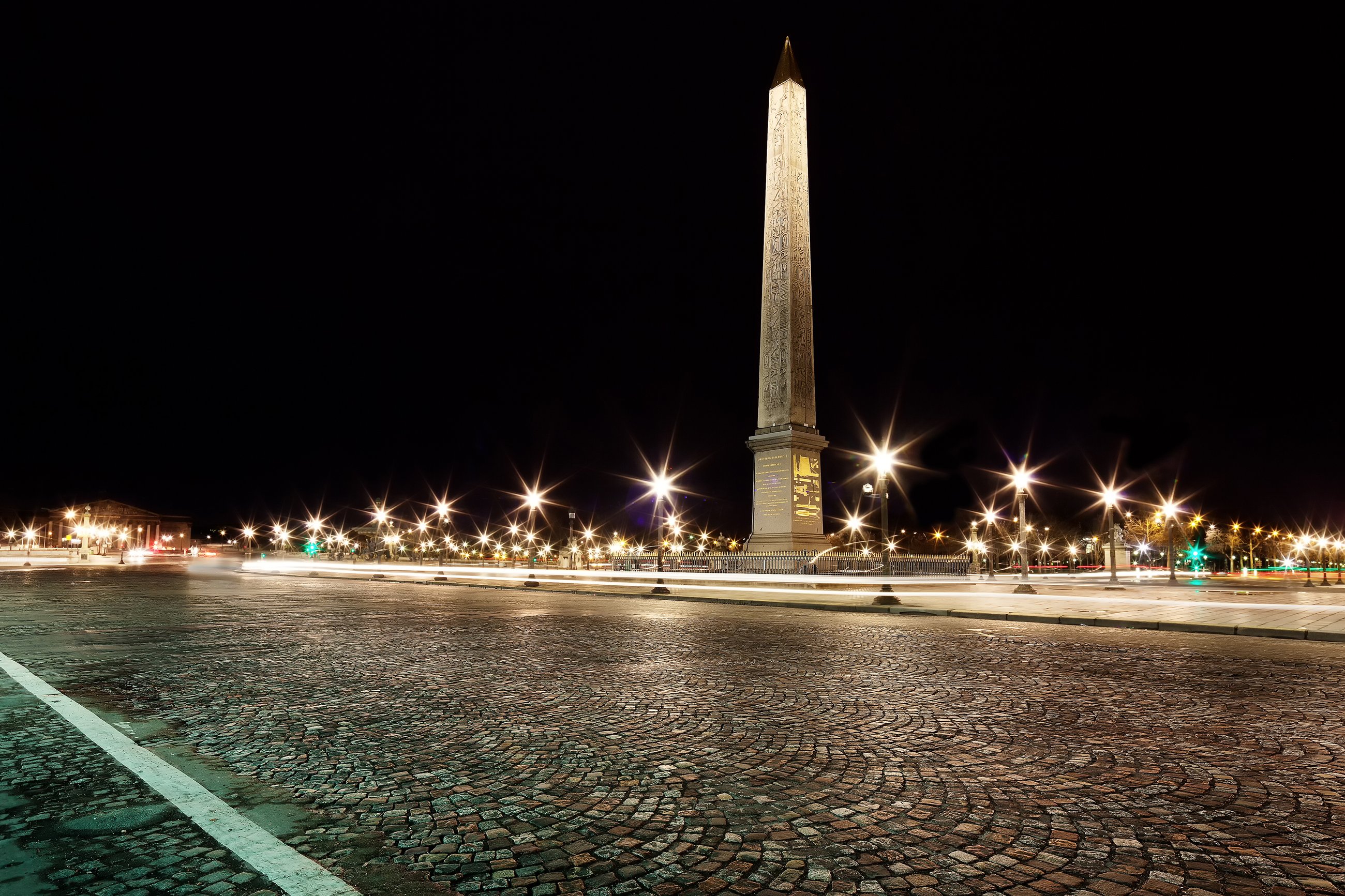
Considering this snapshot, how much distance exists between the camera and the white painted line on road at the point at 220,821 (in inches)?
123

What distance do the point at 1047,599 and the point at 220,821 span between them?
2377 centimetres

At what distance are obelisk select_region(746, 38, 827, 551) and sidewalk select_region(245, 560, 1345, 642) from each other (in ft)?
12.7

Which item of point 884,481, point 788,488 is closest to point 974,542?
point 788,488

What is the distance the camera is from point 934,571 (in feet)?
127

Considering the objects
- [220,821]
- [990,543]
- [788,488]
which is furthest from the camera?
[990,543]

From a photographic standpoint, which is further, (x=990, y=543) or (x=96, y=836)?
(x=990, y=543)

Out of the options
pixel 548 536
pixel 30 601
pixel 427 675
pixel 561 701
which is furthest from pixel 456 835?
pixel 548 536

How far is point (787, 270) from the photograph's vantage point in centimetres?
3073

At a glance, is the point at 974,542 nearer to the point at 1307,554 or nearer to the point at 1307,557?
the point at 1307,554

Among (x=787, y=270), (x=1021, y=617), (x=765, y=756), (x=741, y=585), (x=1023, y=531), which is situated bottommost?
(x=741, y=585)

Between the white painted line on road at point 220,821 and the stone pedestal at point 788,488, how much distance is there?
84.7 ft

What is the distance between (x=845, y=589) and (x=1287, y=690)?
18652 millimetres

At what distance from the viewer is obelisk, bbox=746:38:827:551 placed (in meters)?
30.5

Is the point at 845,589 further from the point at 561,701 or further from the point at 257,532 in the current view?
the point at 257,532
